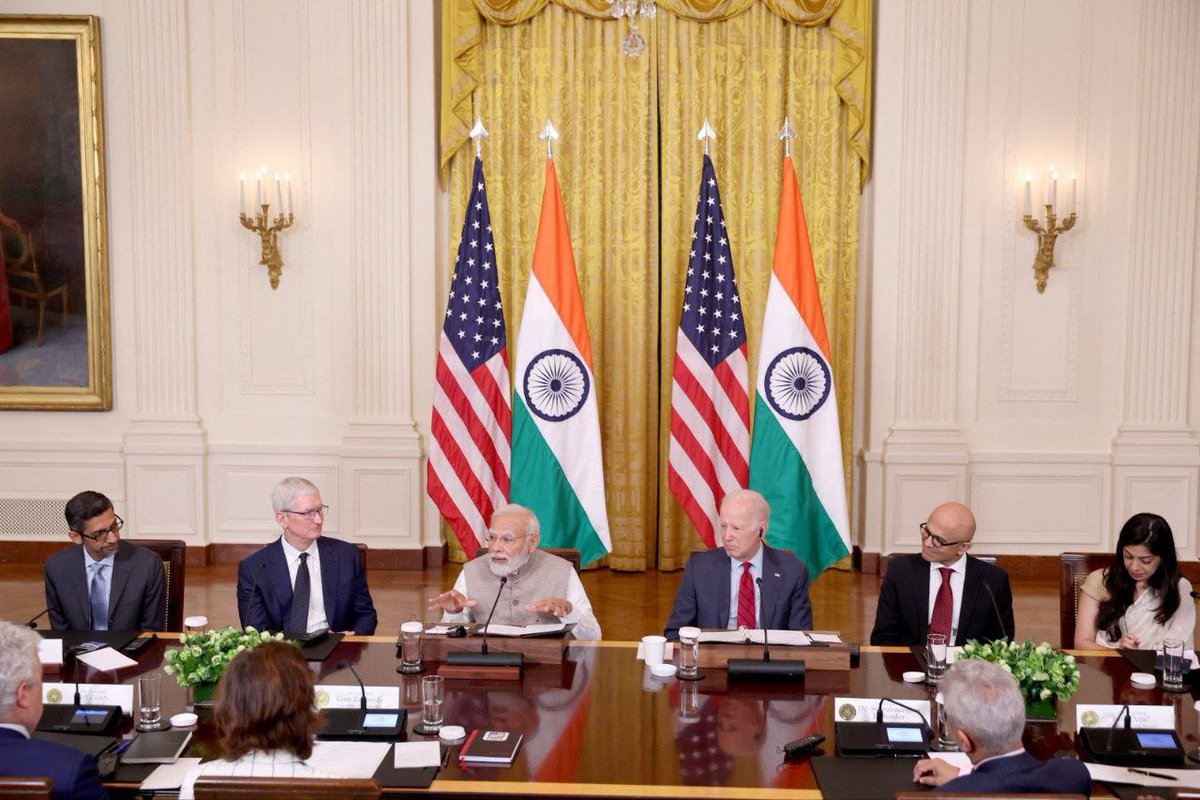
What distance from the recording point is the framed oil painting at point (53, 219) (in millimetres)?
8789

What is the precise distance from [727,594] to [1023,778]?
2.08 m

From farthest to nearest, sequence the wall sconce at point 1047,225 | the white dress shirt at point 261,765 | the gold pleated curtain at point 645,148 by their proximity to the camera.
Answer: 1. the gold pleated curtain at point 645,148
2. the wall sconce at point 1047,225
3. the white dress shirt at point 261,765

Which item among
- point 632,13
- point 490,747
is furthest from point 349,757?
point 632,13

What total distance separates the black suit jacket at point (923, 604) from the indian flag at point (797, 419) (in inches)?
74.6

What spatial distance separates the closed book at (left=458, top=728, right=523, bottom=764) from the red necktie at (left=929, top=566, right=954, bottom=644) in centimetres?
209

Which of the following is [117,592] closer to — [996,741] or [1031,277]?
[996,741]

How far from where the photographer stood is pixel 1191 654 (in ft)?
13.6

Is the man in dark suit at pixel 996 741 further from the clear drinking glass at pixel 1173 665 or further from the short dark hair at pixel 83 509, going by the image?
the short dark hair at pixel 83 509

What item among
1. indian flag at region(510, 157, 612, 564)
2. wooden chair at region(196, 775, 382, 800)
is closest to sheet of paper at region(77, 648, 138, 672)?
wooden chair at region(196, 775, 382, 800)

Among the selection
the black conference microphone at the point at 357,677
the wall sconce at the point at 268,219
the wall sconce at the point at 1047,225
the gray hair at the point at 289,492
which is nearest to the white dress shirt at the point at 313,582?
the gray hair at the point at 289,492

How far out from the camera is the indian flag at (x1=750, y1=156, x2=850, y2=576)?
689cm

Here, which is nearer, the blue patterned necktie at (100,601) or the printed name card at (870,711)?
the printed name card at (870,711)

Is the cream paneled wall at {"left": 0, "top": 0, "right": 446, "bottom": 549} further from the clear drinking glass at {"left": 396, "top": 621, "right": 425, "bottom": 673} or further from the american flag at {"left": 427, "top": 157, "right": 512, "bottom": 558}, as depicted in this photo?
the clear drinking glass at {"left": 396, "top": 621, "right": 425, "bottom": 673}

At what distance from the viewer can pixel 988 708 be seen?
292 centimetres
